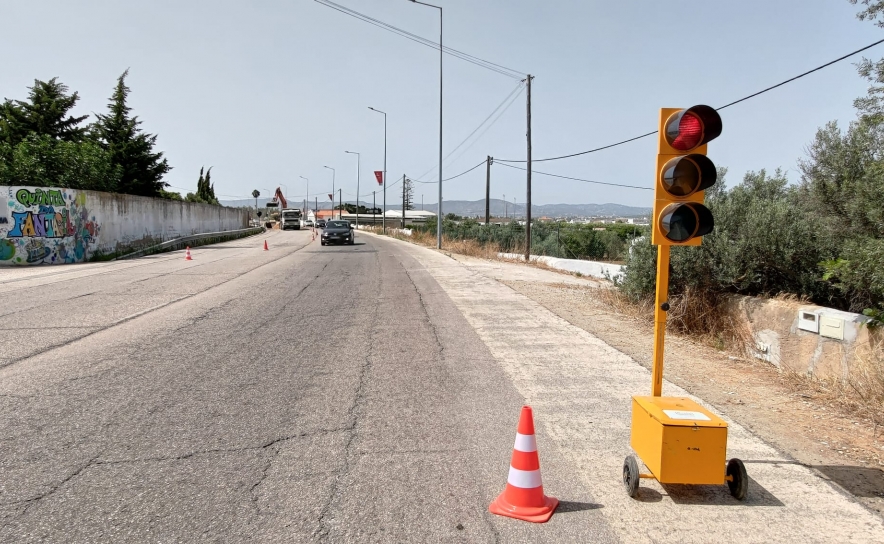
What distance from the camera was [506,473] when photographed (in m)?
4.09

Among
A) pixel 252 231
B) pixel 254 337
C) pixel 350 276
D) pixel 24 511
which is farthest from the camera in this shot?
pixel 252 231

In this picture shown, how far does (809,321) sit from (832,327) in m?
0.37

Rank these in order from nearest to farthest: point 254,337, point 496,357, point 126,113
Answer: point 496,357
point 254,337
point 126,113

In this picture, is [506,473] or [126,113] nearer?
[506,473]

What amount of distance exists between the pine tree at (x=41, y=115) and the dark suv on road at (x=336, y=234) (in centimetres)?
1740

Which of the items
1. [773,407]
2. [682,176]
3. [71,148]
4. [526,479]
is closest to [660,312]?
[682,176]

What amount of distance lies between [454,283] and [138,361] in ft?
32.9

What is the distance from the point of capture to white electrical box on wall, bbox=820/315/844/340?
643 centimetres

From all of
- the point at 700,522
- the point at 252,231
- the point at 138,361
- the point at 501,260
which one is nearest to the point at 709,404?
the point at 700,522

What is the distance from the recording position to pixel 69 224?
22.3 metres

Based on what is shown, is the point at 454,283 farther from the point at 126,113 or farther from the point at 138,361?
the point at 126,113

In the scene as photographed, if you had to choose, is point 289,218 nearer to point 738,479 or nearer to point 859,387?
point 859,387

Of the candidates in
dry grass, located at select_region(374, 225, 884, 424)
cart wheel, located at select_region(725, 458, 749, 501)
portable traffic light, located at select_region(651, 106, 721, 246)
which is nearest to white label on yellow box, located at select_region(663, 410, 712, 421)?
cart wheel, located at select_region(725, 458, 749, 501)

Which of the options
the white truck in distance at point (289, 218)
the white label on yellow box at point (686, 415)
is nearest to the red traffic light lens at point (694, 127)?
the white label on yellow box at point (686, 415)
